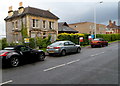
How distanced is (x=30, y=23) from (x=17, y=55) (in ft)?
59.0

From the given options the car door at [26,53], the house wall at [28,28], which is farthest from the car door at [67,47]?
the house wall at [28,28]

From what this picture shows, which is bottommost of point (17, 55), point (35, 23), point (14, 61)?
point (14, 61)

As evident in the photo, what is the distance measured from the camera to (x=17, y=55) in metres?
7.93

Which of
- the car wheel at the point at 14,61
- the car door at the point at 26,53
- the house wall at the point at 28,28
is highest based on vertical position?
the house wall at the point at 28,28

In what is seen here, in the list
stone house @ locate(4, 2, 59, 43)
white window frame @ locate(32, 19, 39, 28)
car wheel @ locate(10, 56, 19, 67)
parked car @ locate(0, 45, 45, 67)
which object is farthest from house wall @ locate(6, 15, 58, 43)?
car wheel @ locate(10, 56, 19, 67)

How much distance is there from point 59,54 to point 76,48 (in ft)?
9.00

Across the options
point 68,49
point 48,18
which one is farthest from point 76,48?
point 48,18

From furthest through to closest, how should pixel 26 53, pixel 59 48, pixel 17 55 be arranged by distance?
pixel 59 48, pixel 26 53, pixel 17 55

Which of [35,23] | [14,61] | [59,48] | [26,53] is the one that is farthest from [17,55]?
[35,23]

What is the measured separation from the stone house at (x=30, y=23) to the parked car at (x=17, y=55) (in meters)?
15.7

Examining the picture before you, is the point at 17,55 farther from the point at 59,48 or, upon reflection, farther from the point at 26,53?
the point at 59,48

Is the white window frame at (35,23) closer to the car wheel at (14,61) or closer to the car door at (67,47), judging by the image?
the car door at (67,47)

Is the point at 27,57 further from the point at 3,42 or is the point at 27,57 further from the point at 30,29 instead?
the point at 30,29

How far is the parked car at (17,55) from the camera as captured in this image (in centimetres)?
741
